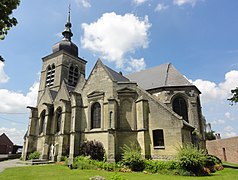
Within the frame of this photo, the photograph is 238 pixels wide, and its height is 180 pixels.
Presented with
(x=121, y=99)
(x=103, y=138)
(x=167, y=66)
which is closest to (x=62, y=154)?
(x=103, y=138)

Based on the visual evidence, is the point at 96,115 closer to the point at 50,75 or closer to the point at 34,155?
the point at 34,155

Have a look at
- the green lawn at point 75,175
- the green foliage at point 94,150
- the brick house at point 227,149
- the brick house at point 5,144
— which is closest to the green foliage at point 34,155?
the green foliage at point 94,150

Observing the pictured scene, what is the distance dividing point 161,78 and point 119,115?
367 inches

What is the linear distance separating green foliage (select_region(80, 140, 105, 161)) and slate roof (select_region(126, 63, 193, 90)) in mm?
10372

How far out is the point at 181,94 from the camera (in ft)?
72.4

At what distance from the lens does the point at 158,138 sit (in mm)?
16844

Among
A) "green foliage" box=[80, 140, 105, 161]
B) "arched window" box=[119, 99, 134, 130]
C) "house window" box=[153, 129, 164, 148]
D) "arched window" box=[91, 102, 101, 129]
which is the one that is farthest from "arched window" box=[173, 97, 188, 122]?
"green foliage" box=[80, 140, 105, 161]

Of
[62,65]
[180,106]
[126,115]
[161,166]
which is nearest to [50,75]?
[62,65]

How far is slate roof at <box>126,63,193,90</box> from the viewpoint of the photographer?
2294 centimetres

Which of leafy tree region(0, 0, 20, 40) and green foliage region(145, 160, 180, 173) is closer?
leafy tree region(0, 0, 20, 40)

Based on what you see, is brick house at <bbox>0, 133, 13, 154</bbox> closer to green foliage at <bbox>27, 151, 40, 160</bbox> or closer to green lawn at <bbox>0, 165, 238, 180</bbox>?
green foliage at <bbox>27, 151, 40, 160</bbox>

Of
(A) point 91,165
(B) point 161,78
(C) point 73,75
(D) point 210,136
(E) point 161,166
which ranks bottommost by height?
(A) point 91,165

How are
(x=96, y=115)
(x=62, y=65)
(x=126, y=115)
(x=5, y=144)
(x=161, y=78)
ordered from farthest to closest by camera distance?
1. (x=5, y=144)
2. (x=62, y=65)
3. (x=161, y=78)
4. (x=96, y=115)
5. (x=126, y=115)

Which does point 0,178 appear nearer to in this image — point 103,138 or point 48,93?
point 103,138
